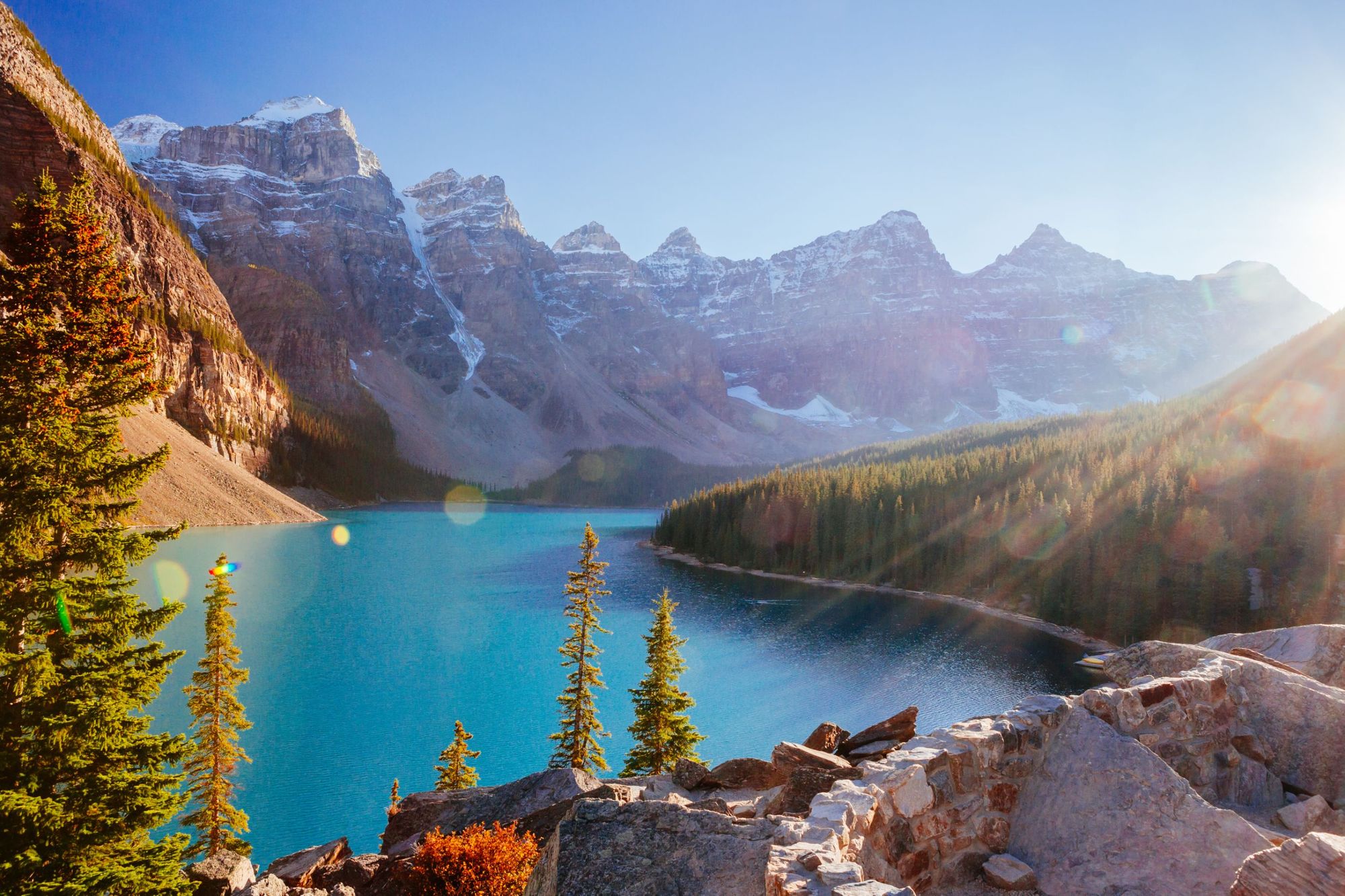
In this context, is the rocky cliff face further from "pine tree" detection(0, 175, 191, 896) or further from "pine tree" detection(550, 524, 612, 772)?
"pine tree" detection(0, 175, 191, 896)

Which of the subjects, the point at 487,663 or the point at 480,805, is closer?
the point at 480,805

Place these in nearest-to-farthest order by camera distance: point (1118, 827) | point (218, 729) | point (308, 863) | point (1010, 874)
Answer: point (1010, 874), point (1118, 827), point (308, 863), point (218, 729)

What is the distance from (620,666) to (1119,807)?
45.6 metres

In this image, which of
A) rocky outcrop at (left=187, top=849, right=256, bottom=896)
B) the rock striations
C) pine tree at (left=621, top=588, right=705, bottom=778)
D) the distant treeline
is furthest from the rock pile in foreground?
the distant treeline

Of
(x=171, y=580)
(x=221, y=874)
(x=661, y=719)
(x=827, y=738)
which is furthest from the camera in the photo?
(x=171, y=580)

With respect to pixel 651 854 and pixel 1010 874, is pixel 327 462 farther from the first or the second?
pixel 1010 874

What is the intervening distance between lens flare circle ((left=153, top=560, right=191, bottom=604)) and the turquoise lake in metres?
0.43

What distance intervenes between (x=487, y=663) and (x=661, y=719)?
2648 cm

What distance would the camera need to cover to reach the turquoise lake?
31.3 meters

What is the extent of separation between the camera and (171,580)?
6744 cm

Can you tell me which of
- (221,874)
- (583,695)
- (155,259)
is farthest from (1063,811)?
(155,259)

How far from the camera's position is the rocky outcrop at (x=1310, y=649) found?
10.3m

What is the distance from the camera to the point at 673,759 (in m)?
25.5

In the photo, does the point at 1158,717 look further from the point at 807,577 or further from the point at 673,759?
the point at 807,577
